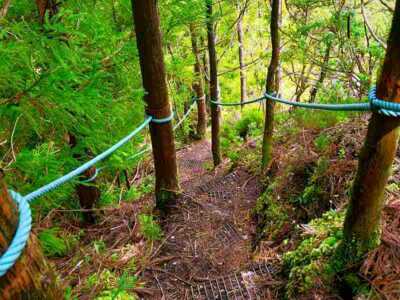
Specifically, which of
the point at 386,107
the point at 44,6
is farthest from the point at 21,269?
the point at 44,6

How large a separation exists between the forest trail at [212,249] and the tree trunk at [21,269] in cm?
192

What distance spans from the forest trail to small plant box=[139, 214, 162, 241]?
0.37 ft

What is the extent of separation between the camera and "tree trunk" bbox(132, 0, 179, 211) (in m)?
3.32

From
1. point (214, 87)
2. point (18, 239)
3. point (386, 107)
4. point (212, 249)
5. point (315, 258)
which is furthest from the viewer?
point (214, 87)

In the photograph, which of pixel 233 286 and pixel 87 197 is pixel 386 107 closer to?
pixel 233 286

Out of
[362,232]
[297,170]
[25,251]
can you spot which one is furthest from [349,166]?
[25,251]

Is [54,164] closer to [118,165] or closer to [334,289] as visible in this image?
[118,165]

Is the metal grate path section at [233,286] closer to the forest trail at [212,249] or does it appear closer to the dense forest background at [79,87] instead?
the forest trail at [212,249]

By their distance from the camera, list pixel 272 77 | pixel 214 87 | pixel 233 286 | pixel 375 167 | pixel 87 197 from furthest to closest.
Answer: pixel 214 87 < pixel 272 77 < pixel 87 197 < pixel 233 286 < pixel 375 167

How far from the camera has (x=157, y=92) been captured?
364cm

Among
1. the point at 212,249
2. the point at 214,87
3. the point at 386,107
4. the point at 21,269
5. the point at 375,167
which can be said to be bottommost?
the point at 212,249

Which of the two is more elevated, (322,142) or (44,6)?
(44,6)

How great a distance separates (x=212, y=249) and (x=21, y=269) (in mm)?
2733

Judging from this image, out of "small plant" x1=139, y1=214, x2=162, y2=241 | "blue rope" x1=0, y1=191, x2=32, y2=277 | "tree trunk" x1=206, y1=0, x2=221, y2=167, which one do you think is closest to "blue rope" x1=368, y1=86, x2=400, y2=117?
"blue rope" x1=0, y1=191, x2=32, y2=277
